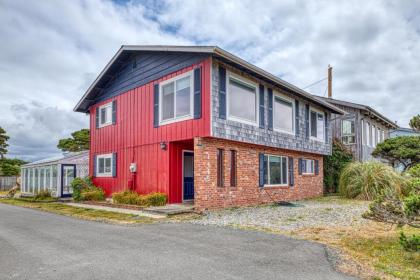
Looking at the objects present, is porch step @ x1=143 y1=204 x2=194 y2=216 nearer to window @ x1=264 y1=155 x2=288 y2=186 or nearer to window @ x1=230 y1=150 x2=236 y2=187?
window @ x1=230 y1=150 x2=236 y2=187

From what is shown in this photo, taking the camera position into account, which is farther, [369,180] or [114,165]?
[369,180]

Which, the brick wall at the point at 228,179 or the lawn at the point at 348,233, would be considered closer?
the lawn at the point at 348,233

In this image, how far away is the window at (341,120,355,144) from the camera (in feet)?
67.2

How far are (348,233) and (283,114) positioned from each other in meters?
7.96

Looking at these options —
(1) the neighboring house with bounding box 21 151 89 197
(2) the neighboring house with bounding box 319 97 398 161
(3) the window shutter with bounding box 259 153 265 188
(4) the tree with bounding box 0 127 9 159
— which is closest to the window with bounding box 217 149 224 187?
(3) the window shutter with bounding box 259 153 265 188

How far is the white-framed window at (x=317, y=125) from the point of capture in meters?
16.6

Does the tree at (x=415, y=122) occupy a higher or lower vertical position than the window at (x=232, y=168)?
higher

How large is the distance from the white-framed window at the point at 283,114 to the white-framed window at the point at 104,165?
787 cm

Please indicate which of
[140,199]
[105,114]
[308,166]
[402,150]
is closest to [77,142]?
[105,114]

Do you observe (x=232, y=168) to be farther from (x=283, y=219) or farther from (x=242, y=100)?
(x=283, y=219)

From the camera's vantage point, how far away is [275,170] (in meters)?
14.2

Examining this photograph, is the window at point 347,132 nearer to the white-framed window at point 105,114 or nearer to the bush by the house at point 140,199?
the bush by the house at point 140,199

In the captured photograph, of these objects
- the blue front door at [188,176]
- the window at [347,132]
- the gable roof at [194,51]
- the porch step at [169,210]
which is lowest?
the porch step at [169,210]

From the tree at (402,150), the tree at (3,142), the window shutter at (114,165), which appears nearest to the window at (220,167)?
the window shutter at (114,165)
